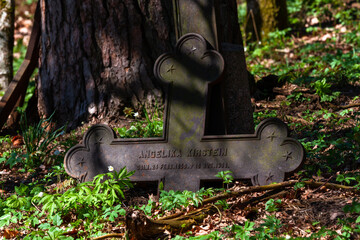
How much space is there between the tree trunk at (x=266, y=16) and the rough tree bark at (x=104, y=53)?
12.2 ft

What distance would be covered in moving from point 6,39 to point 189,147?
3.94 meters

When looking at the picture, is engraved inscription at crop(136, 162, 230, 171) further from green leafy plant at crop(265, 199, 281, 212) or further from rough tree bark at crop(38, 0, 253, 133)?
rough tree bark at crop(38, 0, 253, 133)

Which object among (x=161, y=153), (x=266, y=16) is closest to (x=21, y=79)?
(x=161, y=153)

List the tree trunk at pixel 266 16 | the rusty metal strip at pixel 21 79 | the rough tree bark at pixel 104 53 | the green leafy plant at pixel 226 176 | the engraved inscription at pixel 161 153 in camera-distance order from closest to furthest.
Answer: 1. the green leafy plant at pixel 226 176
2. the engraved inscription at pixel 161 153
3. the rough tree bark at pixel 104 53
4. the rusty metal strip at pixel 21 79
5. the tree trunk at pixel 266 16

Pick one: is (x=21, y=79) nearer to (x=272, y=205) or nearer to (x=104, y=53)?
(x=104, y=53)

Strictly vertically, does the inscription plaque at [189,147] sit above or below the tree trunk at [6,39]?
below

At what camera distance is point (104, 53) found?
5082 mm

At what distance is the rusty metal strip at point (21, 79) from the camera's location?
17.9 ft

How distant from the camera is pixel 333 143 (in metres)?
3.89

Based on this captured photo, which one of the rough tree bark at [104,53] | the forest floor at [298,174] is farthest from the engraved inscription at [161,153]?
the rough tree bark at [104,53]

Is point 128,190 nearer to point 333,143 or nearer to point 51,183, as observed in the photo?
point 51,183

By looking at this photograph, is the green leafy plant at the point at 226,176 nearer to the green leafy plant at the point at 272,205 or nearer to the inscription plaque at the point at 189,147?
the inscription plaque at the point at 189,147

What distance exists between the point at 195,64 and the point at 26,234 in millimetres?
1793

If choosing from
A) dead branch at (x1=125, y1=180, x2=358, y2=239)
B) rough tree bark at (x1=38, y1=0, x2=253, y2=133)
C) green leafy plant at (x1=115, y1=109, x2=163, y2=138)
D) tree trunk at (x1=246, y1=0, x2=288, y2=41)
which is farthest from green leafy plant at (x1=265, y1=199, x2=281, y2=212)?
tree trunk at (x1=246, y1=0, x2=288, y2=41)
